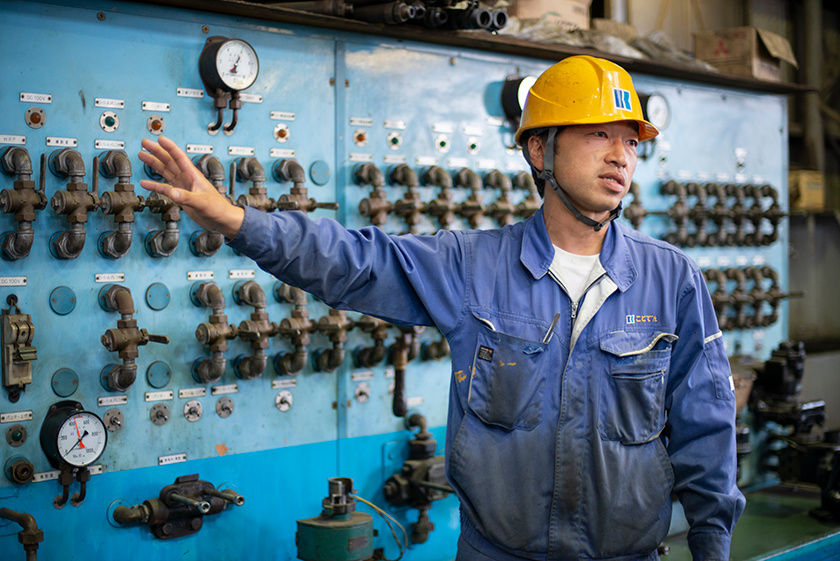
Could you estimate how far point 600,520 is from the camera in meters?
1.69

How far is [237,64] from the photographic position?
2.34m

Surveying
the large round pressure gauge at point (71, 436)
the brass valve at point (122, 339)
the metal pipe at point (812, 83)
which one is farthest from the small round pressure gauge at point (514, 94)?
the metal pipe at point (812, 83)

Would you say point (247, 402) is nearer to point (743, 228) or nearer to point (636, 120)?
point (636, 120)

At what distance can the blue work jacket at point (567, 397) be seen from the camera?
168cm

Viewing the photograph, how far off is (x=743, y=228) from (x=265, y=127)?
Answer: 240cm

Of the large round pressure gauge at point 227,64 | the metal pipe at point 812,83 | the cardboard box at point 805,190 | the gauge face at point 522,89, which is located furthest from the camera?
the metal pipe at point 812,83

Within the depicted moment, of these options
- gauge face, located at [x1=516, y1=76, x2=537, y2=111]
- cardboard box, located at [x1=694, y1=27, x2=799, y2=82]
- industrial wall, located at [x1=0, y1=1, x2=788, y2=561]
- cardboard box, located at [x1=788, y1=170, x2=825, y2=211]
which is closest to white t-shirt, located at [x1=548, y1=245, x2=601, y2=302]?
industrial wall, located at [x1=0, y1=1, x2=788, y2=561]

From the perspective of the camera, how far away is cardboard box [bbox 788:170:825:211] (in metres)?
4.47

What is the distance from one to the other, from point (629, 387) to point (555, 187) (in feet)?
1.57

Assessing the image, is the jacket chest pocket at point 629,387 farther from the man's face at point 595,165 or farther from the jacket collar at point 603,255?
the man's face at point 595,165

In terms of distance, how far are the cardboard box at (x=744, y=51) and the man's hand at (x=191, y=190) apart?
3.00 metres

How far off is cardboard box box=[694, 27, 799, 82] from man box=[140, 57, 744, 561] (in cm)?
218

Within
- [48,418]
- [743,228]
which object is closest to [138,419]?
[48,418]

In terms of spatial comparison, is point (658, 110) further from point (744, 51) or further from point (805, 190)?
point (805, 190)
